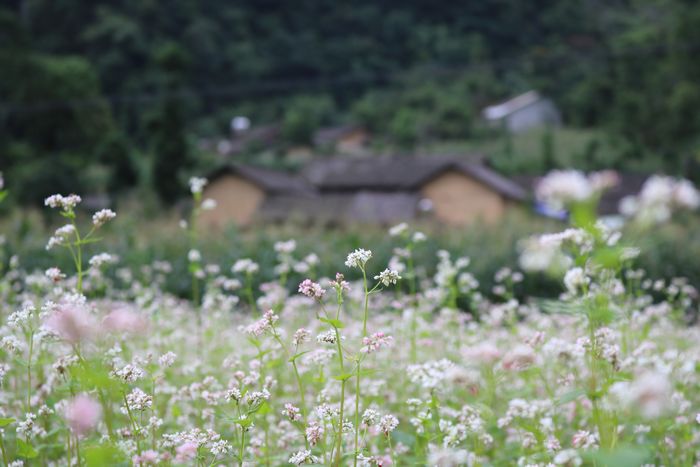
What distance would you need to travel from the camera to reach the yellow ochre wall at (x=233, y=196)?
88.0ft

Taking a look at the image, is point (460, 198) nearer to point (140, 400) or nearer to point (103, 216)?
point (103, 216)

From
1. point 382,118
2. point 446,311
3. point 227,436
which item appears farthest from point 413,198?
point 382,118

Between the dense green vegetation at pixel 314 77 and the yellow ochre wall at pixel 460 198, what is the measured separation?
4.69 m

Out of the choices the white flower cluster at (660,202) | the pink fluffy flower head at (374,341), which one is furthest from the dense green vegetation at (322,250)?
the white flower cluster at (660,202)

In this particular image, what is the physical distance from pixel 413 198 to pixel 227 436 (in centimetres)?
2158

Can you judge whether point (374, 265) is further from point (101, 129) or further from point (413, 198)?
point (101, 129)

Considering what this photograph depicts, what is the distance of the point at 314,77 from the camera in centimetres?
5519

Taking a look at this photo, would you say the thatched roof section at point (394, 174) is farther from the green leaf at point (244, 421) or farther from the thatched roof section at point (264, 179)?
the green leaf at point (244, 421)

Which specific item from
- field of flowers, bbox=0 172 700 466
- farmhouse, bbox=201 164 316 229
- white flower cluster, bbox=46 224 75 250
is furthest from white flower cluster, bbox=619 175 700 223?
farmhouse, bbox=201 164 316 229

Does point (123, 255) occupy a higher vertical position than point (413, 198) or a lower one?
higher

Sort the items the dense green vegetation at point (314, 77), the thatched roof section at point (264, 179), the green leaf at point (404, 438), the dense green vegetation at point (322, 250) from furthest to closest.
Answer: the dense green vegetation at point (314, 77), the thatched roof section at point (264, 179), the dense green vegetation at point (322, 250), the green leaf at point (404, 438)

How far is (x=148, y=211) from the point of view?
73.3ft

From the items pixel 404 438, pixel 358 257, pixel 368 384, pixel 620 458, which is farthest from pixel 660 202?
pixel 368 384

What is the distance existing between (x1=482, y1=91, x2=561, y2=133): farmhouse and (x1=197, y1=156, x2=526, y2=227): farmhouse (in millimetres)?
24379
